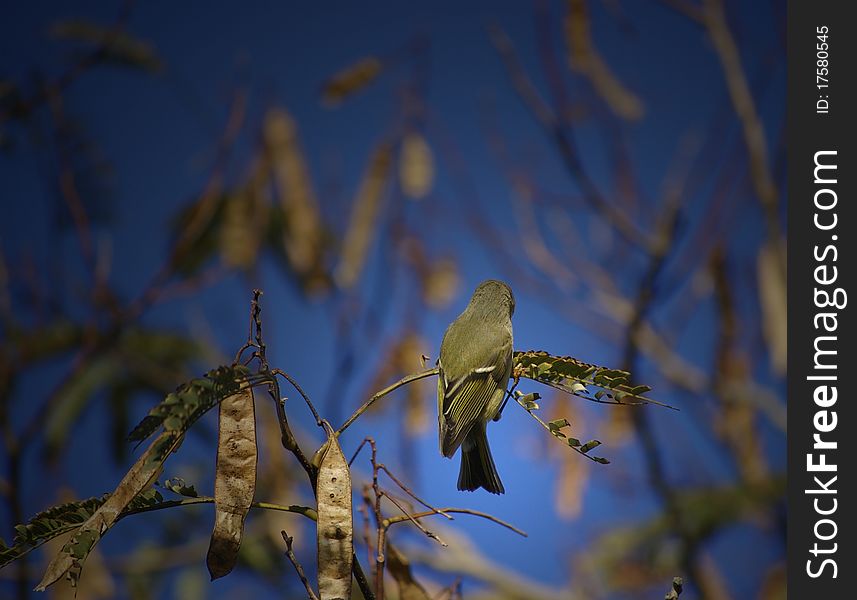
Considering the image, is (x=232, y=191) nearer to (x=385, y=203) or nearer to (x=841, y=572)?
(x=385, y=203)

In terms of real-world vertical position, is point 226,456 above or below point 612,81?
below

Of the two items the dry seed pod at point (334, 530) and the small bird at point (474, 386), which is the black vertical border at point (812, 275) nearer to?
the small bird at point (474, 386)

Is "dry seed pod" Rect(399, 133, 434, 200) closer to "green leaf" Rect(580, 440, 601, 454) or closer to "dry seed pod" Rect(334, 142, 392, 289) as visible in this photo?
"dry seed pod" Rect(334, 142, 392, 289)

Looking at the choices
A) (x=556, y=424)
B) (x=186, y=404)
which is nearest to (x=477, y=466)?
(x=556, y=424)

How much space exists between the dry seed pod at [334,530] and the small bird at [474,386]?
502mm

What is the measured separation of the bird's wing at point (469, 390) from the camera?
1351 mm

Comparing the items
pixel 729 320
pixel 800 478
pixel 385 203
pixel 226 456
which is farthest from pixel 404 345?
pixel 226 456

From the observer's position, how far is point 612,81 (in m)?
2.59

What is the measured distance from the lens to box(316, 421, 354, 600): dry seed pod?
0.77 m

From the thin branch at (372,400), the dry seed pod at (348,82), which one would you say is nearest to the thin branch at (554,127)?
the dry seed pod at (348,82)

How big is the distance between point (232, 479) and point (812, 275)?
6.41ft

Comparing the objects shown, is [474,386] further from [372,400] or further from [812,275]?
[812,275]

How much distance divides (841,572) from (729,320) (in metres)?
0.88

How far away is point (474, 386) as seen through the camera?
1424 millimetres
